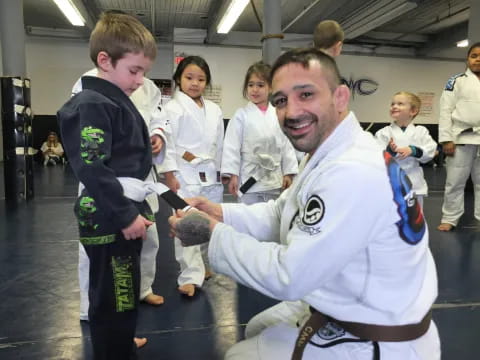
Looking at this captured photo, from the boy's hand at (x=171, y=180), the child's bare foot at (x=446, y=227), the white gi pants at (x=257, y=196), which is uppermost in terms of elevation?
the boy's hand at (x=171, y=180)

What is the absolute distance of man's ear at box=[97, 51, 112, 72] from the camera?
163cm

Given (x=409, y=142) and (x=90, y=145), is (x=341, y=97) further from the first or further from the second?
(x=409, y=142)

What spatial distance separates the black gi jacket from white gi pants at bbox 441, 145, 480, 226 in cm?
388

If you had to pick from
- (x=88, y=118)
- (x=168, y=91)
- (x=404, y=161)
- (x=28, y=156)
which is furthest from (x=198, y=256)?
(x=168, y=91)

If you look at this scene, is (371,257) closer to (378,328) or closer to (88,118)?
(378,328)

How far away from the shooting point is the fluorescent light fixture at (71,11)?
8.40m

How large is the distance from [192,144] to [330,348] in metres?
1.89

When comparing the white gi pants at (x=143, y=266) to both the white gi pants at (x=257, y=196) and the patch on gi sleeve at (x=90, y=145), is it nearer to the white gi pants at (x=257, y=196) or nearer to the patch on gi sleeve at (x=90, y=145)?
the patch on gi sleeve at (x=90, y=145)

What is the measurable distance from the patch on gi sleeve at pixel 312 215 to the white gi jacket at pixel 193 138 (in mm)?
1692

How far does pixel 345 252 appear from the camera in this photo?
1.07 meters

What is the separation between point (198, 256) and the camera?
2822mm

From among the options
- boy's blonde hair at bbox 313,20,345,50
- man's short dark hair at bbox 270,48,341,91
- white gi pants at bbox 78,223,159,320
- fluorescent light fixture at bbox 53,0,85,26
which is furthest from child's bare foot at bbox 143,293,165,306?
fluorescent light fixture at bbox 53,0,85,26

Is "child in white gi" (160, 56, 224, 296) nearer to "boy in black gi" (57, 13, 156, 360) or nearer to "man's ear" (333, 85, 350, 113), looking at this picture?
"boy in black gi" (57, 13, 156, 360)

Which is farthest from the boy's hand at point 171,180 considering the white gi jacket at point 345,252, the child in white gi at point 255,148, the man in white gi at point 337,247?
the white gi jacket at point 345,252
